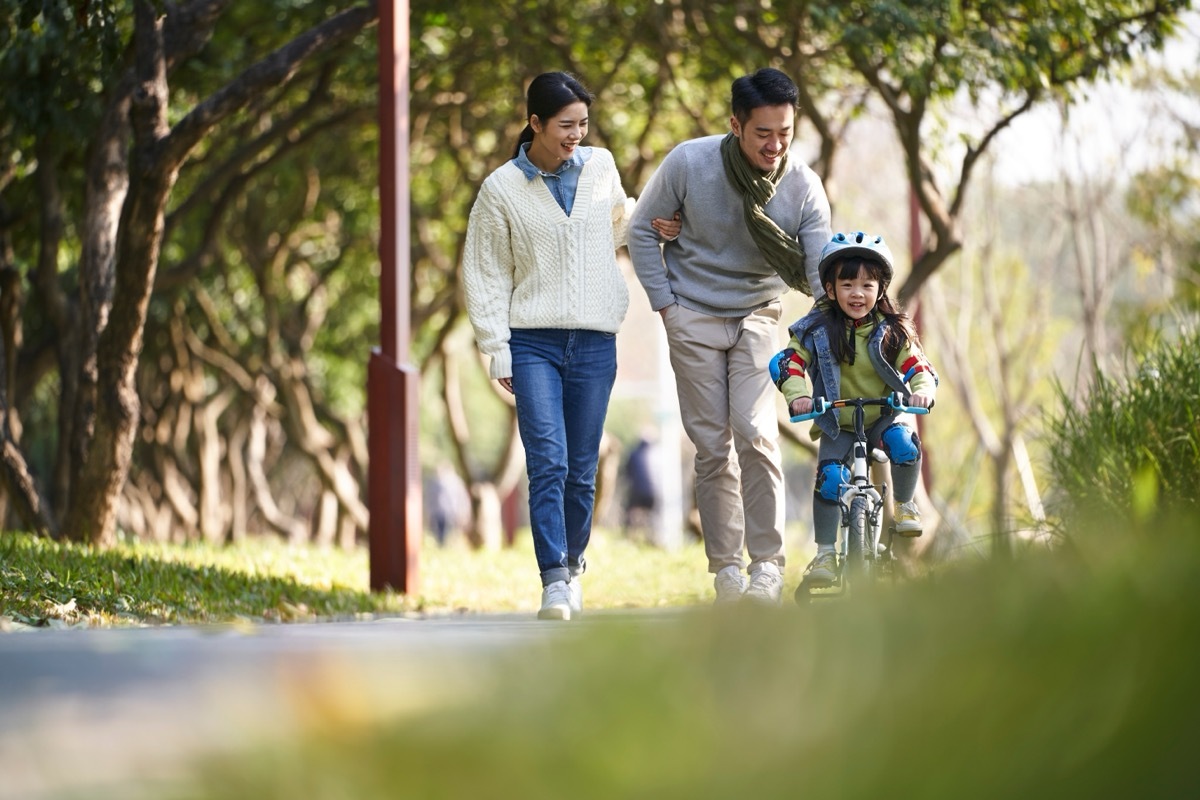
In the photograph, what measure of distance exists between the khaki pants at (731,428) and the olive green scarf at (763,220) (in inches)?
10.7

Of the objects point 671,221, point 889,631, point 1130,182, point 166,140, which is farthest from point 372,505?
point 1130,182

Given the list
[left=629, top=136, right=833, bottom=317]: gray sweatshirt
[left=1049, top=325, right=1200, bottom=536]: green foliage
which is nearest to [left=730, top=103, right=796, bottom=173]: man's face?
[left=629, top=136, right=833, bottom=317]: gray sweatshirt

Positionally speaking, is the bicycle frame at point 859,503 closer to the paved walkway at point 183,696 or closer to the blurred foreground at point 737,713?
the paved walkway at point 183,696

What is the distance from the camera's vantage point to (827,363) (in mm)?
5762

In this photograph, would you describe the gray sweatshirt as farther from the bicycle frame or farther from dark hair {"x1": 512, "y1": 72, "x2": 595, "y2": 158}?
the bicycle frame

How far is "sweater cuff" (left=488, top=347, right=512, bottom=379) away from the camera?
6.04 metres

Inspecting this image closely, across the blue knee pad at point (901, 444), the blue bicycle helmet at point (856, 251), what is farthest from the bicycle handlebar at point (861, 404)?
the blue bicycle helmet at point (856, 251)

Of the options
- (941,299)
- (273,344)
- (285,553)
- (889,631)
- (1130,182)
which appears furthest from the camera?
(941,299)

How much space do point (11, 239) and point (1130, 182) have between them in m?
13.9

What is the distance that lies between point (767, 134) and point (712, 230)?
0.49 meters

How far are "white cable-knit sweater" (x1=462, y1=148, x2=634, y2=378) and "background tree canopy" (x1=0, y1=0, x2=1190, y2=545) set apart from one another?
3.64 m

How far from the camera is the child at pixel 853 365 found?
570cm

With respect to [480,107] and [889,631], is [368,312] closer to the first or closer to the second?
[480,107]

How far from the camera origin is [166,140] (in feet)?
30.0
